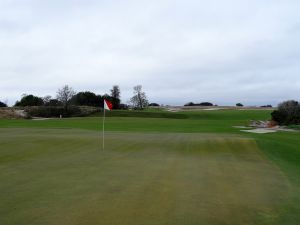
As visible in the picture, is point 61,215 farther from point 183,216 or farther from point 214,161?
point 214,161

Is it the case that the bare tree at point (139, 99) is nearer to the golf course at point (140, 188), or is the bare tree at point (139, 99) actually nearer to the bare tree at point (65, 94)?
the bare tree at point (65, 94)

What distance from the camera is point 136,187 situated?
28.3 ft

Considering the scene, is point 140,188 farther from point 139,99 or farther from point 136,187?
point 139,99

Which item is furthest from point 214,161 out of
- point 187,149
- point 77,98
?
point 77,98

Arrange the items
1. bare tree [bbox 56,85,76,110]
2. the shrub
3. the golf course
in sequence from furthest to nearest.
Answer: bare tree [bbox 56,85,76,110] < the shrub < the golf course

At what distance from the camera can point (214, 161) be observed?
1388 centimetres

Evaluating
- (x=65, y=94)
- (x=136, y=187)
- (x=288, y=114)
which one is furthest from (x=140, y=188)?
(x=65, y=94)

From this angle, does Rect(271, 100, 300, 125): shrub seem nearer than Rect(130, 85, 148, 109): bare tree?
Yes

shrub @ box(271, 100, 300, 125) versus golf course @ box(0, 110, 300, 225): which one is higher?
shrub @ box(271, 100, 300, 125)

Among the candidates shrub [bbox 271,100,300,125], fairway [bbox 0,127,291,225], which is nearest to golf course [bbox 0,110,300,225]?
fairway [bbox 0,127,291,225]

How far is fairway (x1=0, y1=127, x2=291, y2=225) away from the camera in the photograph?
21.1 ft

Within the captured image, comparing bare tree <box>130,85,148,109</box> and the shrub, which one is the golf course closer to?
the shrub

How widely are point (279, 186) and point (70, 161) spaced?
726cm

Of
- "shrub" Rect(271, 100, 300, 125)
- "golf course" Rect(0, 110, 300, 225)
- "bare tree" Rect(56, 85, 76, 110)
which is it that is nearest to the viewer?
"golf course" Rect(0, 110, 300, 225)
